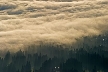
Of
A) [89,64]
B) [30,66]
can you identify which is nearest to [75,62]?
[89,64]

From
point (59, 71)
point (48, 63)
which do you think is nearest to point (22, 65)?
point (48, 63)

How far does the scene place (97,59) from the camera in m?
199

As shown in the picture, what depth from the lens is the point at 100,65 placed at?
19312cm

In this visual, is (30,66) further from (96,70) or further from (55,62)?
(96,70)

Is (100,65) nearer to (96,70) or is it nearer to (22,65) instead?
(96,70)

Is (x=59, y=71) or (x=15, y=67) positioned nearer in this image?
(x=59, y=71)

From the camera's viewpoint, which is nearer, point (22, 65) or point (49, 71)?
point (49, 71)

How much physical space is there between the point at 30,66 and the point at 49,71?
21.2 metres

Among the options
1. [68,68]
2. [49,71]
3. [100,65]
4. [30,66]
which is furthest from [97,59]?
[30,66]

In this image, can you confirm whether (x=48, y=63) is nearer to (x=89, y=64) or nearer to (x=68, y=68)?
(x=68, y=68)

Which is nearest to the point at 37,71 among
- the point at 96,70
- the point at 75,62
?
the point at 75,62

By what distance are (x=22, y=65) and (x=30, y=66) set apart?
6535mm

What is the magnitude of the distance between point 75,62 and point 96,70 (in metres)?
18.1

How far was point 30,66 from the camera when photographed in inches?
7835
